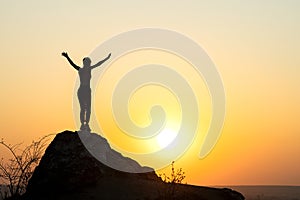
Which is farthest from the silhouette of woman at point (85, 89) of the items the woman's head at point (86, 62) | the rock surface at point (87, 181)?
the rock surface at point (87, 181)

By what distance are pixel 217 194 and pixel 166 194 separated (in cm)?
399

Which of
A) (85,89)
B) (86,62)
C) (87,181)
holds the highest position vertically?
(86,62)

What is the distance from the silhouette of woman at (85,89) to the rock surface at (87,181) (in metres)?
0.94

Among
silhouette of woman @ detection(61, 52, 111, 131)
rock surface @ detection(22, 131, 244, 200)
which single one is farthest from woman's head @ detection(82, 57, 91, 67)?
rock surface @ detection(22, 131, 244, 200)

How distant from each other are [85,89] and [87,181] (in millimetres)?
5435

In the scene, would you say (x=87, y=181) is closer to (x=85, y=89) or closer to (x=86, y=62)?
(x=85, y=89)

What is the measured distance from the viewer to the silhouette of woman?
106 feet

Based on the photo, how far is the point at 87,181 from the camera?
2998 centimetres

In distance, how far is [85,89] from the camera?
107ft

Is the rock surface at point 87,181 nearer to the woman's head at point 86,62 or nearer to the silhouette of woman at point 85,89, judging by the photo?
the silhouette of woman at point 85,89

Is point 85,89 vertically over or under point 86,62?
under

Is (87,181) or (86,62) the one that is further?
(86,62)

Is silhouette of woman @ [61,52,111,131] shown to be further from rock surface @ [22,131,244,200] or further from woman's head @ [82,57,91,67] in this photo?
rock surface @ [22,131,244,200]

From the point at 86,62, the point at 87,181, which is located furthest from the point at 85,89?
the point at 87,181
